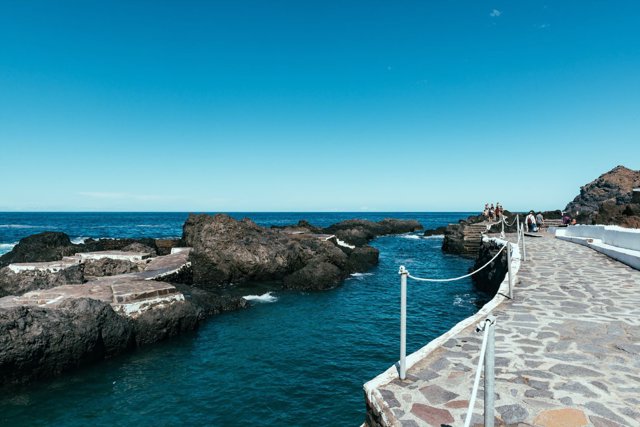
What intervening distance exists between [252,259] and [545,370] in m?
16.5

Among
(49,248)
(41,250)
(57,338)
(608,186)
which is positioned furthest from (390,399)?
(608,186)

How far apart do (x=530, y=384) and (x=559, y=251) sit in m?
15.4

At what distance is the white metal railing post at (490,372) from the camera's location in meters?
3.19

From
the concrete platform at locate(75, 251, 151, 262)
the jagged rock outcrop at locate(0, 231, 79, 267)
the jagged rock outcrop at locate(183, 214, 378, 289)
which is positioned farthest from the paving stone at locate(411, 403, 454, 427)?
the jagged rock outcrop at locate(0, 231, 79, 267)

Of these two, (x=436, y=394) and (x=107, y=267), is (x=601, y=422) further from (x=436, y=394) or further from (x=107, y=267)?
(x=107, y=267)

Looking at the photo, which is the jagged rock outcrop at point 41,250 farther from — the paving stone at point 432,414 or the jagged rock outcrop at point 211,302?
the paving stone at point 432,414

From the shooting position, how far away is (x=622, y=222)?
2217 cm

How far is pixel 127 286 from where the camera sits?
1187 centimetres

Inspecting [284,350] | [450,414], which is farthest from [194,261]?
[450,414]

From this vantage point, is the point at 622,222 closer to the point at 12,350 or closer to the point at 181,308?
the point at 181,308

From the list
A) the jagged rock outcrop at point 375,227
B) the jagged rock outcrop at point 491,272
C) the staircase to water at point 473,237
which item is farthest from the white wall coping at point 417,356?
the jagged rock outcrop at point 375,227

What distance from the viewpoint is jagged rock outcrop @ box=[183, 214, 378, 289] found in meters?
19.0

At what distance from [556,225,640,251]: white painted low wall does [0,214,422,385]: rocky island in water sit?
42.2ft

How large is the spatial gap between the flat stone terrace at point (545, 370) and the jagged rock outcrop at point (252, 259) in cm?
1141
